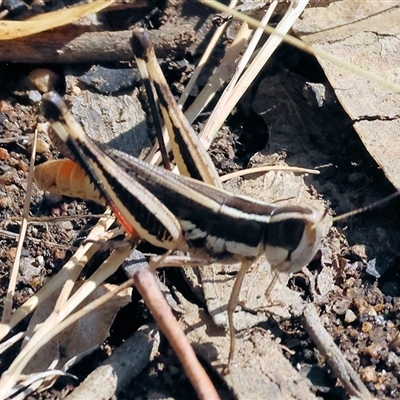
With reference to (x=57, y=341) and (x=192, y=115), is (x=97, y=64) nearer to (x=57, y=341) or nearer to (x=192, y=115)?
(x=192, y=115)

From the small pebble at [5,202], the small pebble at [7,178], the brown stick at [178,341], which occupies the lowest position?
the small pebble at [5,202]

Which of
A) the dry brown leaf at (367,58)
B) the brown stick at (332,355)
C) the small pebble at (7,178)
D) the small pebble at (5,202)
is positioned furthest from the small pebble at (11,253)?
the dry brown leaf at (367,58)

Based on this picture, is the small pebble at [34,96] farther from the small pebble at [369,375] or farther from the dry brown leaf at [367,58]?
the small pebble at [369,375]

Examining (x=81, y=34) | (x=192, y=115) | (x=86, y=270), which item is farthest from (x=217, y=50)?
(x=86, y=270)

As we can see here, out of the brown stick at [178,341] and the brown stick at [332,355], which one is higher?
the brown stick at [178,341]

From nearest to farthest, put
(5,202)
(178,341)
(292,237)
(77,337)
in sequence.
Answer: (178,341)
(292,237)
(77,337)
(5,202)

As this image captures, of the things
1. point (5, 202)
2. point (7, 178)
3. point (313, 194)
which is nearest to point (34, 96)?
point (7, 178)

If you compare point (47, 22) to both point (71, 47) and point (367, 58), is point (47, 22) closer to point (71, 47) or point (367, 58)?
point (71, 47)
